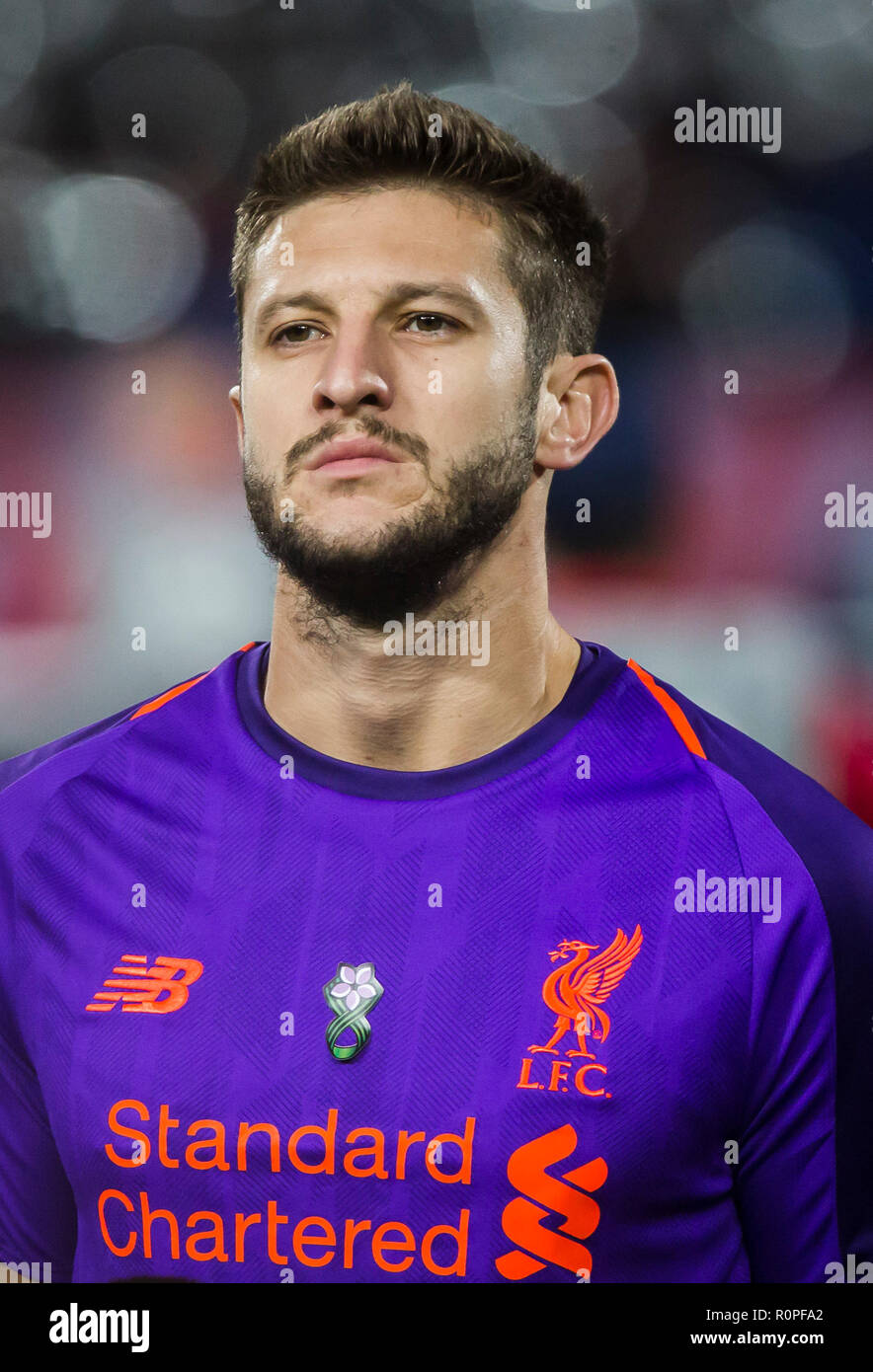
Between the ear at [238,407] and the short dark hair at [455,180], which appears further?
the ear at [238,407]

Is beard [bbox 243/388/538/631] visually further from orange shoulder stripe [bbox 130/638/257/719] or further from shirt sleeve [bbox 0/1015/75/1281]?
shirt sleeve [bbox 0/1015/75/1281]

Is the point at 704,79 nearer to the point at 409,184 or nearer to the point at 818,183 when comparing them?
the point at 818,183

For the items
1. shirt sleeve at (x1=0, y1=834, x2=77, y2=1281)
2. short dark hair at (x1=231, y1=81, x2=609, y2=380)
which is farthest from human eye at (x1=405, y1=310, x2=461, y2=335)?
shirt sleeve at (x1=0, y1=834, x2=77, y2=1281)

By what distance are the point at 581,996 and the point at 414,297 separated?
1.07 m

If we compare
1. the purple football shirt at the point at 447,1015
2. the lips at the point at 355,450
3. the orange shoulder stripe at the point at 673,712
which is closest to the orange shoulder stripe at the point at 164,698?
the purple football shirt at the point at 447,1015

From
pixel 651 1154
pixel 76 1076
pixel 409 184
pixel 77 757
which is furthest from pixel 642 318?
pixel 76 1076

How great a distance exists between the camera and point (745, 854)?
188 cm

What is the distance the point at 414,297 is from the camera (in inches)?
73.0

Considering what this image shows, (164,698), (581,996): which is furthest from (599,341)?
(581,996)

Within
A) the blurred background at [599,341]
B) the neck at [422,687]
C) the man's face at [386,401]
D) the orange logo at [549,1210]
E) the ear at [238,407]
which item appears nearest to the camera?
the orange logo at [549,1210]

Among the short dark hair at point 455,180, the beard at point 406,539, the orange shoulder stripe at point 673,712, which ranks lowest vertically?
the orange shoulder stripe at point 673,712

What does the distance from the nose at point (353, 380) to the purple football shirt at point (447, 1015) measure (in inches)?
20.9

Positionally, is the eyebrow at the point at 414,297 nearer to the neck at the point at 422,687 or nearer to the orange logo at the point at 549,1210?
the neck at the point at 422,687

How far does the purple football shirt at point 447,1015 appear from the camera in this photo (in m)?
1.75
